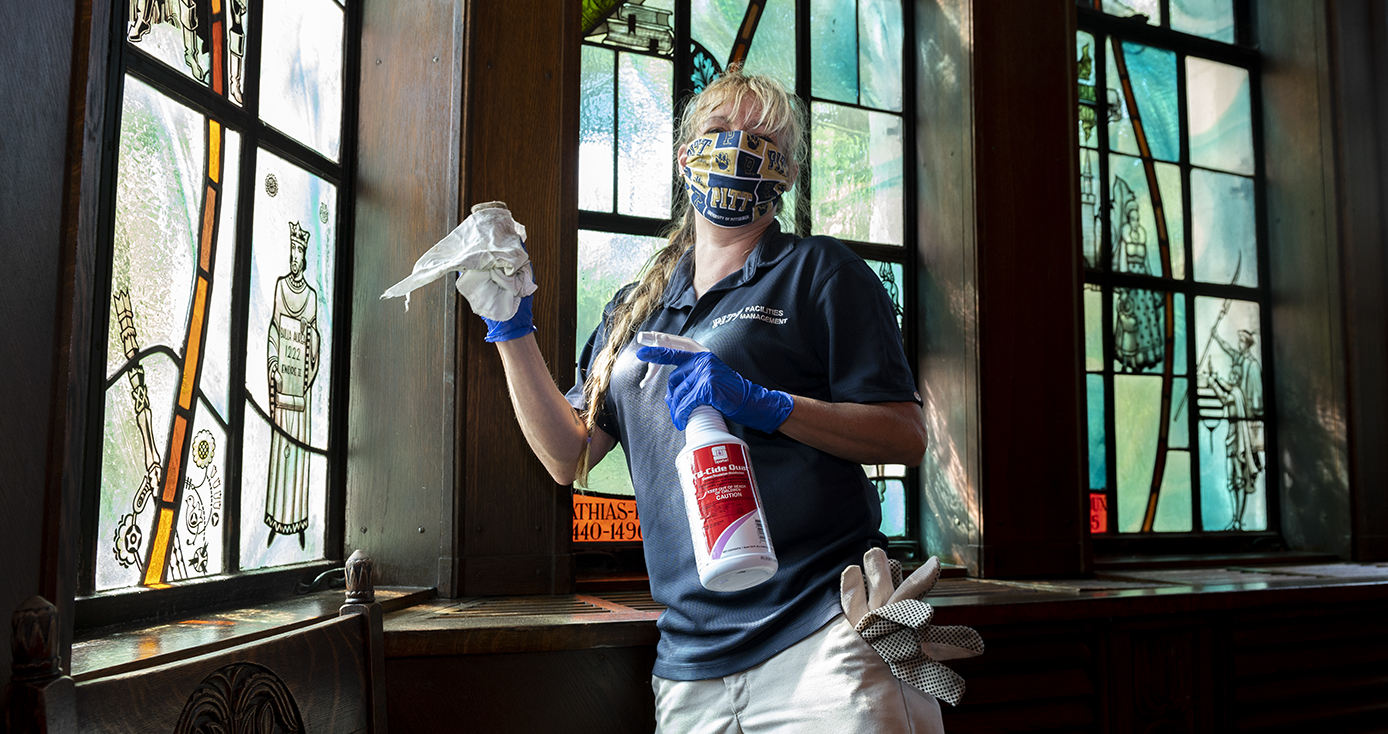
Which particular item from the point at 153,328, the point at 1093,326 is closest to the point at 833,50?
the point at 1093,326

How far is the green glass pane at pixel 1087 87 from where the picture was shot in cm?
301

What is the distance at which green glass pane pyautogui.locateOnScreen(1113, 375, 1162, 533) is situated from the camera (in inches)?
115

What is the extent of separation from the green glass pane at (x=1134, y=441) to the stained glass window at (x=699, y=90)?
77 cm

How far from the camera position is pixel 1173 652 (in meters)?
2.06

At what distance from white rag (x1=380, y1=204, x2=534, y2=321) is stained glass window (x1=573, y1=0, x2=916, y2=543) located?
2.77 feet

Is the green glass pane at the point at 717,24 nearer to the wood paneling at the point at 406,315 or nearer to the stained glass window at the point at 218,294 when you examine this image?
the wood paneling at the point at 406,315

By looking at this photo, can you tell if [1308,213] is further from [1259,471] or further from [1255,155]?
[1259,471]

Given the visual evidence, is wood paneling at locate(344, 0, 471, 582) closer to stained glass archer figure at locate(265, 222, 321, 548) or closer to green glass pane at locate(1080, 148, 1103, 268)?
stained glass archer figure at locate(265, 222, 321, 548)

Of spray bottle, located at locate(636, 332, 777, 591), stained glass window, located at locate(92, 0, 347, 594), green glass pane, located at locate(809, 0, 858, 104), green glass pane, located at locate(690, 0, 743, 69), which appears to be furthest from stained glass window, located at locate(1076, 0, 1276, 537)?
stained glass window, located at locate(92, 0, 347, 594)

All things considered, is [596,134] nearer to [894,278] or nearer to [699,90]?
[699,90]

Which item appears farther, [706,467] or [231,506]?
[231,506]

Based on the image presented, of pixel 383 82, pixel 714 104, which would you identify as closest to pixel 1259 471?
pixel 714 104

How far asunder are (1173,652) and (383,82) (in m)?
2.13

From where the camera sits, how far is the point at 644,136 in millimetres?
2395
